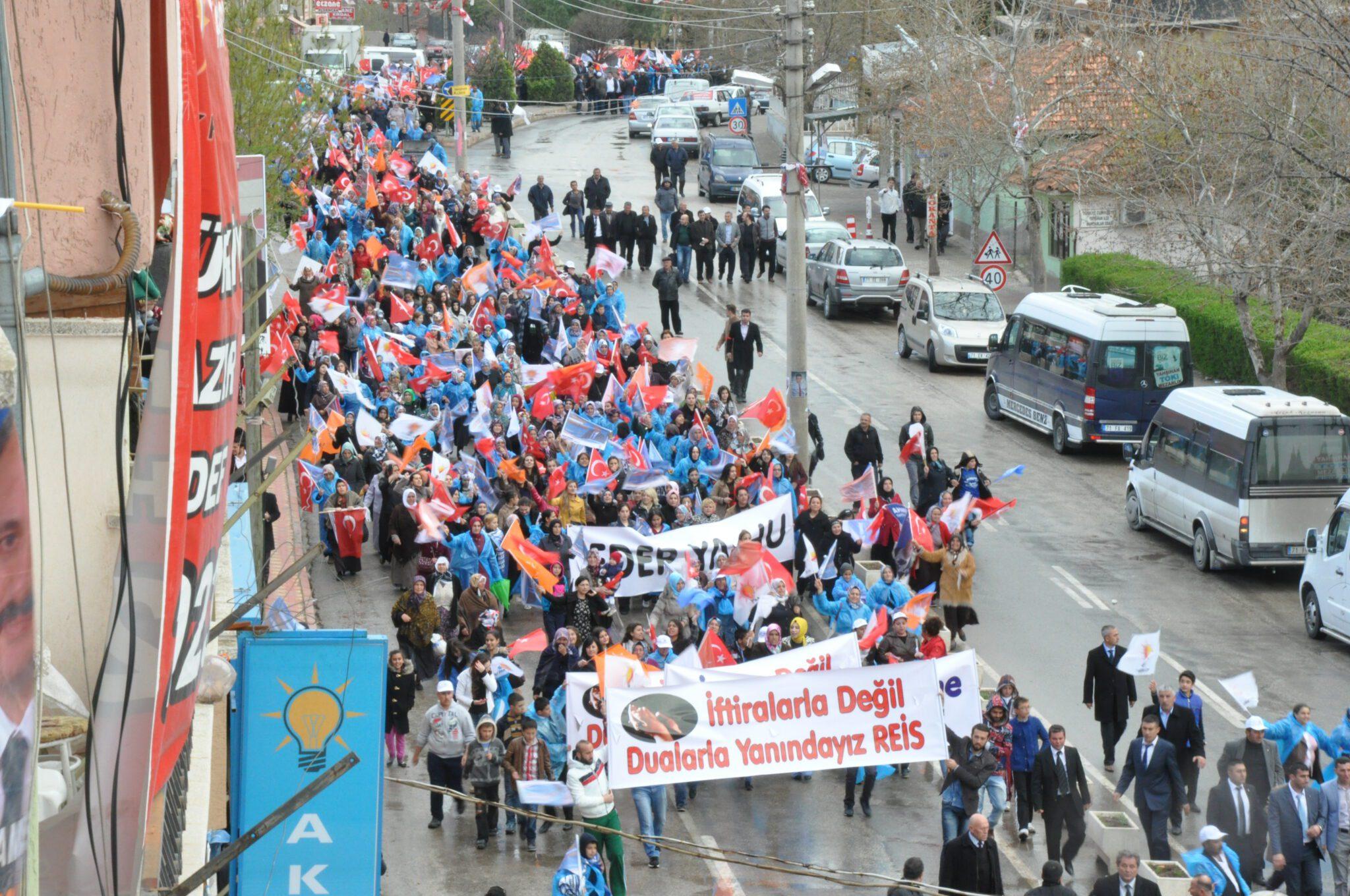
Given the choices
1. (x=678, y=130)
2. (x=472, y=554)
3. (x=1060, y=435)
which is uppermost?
(x=678, y=130)

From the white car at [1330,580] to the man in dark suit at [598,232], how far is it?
21.2 meters

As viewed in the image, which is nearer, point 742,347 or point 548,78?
point 742,347

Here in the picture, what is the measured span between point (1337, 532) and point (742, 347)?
1150 cm

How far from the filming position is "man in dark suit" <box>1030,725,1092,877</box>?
14328 mm

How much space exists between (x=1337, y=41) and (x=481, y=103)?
42.4 m

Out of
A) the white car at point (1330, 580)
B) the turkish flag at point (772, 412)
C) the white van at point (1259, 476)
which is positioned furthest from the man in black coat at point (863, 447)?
the white car at point (1330, 580)

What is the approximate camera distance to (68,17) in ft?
24.8

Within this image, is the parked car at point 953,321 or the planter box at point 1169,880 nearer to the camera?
the planter box at point 1169,880

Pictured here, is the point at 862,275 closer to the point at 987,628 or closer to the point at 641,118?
the point at 987,628

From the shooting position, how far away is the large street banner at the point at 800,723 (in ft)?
48.4

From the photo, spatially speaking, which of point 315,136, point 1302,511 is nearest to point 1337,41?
point 1302,511

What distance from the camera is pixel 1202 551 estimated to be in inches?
876

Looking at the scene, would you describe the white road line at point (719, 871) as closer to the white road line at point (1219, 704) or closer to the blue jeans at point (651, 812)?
the blue jeans at point (651, 812)

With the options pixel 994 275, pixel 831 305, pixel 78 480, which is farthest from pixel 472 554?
pixel 831 305
